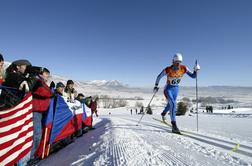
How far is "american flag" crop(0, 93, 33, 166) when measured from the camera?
2.31m

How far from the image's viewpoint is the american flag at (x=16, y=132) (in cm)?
231

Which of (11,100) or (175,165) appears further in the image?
(11,100)

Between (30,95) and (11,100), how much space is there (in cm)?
34

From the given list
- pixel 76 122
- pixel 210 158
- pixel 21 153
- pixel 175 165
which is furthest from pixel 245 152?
pixel 76 122

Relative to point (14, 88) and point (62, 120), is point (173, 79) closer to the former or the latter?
point (62, 120)

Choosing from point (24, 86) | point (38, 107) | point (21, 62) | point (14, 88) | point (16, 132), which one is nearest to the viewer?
point (16, 132)

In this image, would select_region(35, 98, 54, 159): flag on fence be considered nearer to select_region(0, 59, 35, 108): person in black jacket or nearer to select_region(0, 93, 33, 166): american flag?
select_region(0, 93, 33, 166): american flag

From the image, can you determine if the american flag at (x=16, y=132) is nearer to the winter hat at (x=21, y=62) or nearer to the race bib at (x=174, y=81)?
the winter hat at (x=21, y=62)

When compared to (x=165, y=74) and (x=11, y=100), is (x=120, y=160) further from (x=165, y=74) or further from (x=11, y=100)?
(x=165, y=74)

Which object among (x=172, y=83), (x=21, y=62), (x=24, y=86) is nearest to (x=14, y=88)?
(x=24, y=86)

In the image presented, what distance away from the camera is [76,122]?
5.86 meters

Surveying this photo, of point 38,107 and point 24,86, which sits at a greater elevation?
point 24,86

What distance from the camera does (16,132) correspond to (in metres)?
2.55

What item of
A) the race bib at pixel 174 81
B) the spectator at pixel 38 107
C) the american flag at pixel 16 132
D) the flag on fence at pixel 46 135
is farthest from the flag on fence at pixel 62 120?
the race bib at pixel 174 81
